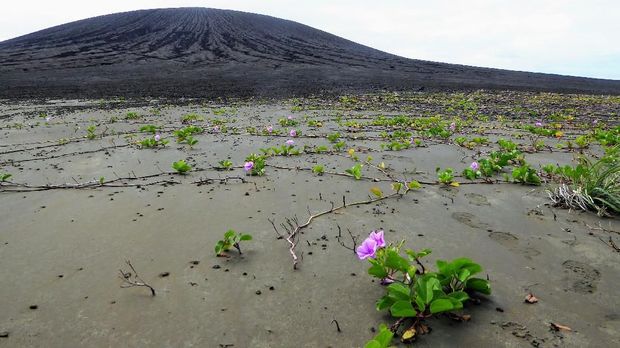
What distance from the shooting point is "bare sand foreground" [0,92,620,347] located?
1.67 meters

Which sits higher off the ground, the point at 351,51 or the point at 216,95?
the point at 351,51

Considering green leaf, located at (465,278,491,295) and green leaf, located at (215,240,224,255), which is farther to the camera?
green leaf, located at (215,240,224,255)

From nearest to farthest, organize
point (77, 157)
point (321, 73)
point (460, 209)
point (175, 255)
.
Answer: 1. point (175, 255)
2. point (460, 209)
3. point (77, 157)
4. point (321, 73)

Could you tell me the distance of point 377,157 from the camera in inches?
190

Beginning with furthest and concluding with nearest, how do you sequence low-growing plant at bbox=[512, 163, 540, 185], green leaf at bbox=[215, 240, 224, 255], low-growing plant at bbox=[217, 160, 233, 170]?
1. low-growing plant at bbox=[217, 160, 233, 170]
2. low-growing plant at bbox=[512, 163, 540, 185]
3. green leaf at bbox=[215, 240, 224, 255]

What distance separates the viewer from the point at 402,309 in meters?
1.58

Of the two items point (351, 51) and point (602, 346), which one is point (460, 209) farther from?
point (351, 51)

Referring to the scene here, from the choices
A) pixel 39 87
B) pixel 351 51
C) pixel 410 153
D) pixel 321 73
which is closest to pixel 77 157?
pixel 410 153

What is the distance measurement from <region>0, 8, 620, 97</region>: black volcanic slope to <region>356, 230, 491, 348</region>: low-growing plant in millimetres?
13929

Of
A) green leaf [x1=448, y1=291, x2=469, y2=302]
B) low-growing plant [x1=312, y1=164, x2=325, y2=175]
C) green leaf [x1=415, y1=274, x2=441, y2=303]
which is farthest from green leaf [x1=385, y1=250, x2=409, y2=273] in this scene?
low-growing plant [x1=312, y1=164, x2=325, y2=175]

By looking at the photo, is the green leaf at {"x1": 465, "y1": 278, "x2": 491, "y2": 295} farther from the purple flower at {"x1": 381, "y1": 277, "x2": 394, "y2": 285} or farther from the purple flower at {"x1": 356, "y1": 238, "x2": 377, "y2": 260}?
the purple flower at {"x1": 356, "y1": 238, "x2": 377, "y2": 260}

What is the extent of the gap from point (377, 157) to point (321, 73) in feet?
65.3

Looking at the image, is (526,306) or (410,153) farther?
(410,153)

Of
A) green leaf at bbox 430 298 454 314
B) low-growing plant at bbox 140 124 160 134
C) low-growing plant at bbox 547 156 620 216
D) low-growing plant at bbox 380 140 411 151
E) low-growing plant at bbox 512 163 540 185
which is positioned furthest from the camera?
low-growing plant at bbox 140 124 160 134
